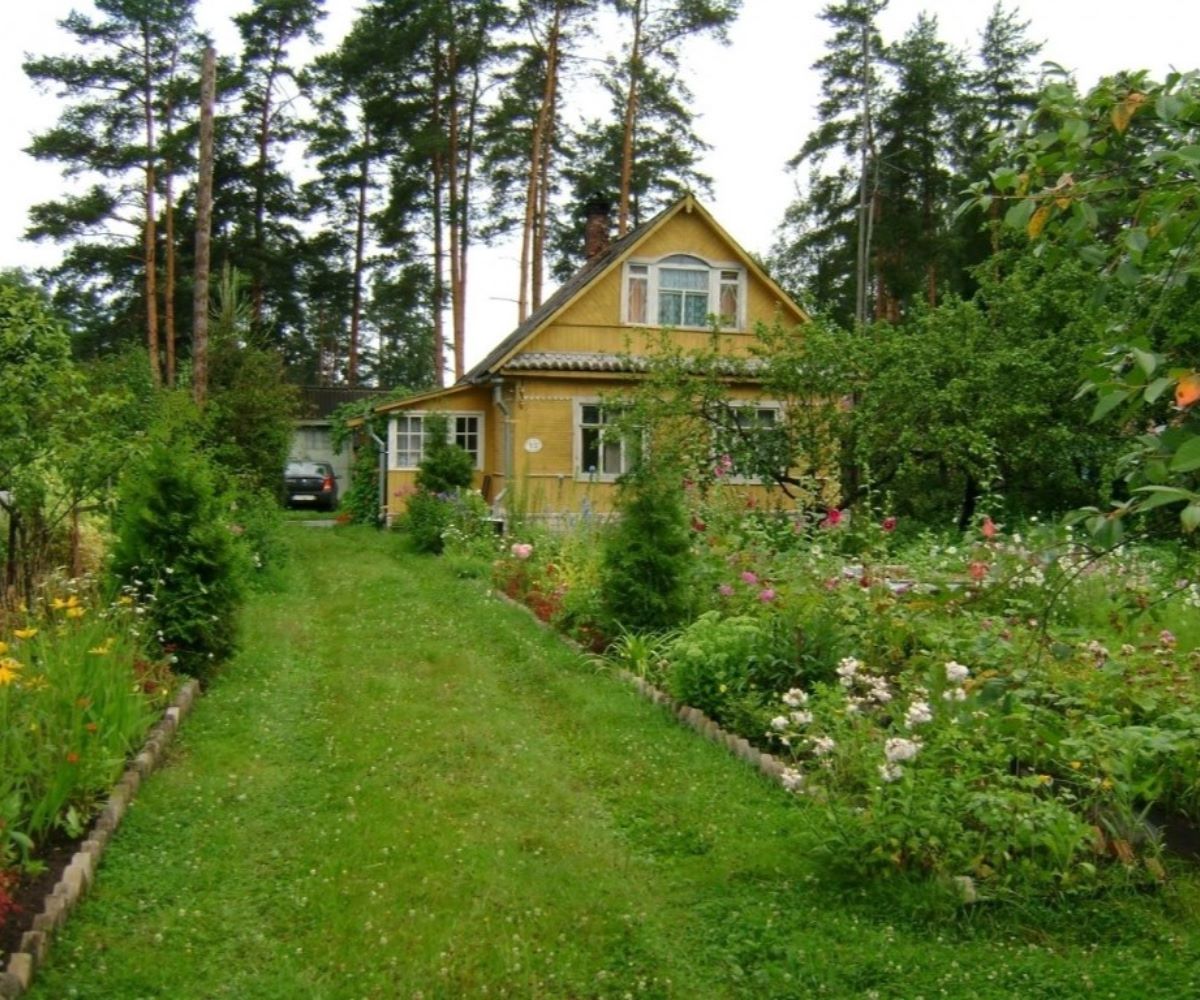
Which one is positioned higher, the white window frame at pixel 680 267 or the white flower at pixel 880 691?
the white window frame at pixel 680 267

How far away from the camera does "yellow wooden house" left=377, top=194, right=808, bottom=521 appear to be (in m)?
18.8

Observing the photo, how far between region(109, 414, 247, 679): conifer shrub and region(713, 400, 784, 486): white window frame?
6946 mm

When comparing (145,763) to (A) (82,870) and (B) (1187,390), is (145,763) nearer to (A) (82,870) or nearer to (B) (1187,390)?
(A) (82,870)

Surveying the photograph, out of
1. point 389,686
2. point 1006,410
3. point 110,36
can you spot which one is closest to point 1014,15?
point 1006,410

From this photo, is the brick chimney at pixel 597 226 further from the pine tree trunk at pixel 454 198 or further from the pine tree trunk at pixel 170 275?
the pine tree trunk at pixel 170 275

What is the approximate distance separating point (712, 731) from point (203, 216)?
1215cm

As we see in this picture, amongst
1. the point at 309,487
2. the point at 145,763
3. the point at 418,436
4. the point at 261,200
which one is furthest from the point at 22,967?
the point at 261,200

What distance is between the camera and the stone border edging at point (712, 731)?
18.4ft

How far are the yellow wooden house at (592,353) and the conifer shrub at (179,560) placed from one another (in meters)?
10.5

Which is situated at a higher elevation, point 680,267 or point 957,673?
point 680,267

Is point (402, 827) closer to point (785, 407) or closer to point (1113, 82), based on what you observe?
point (1113, 82)

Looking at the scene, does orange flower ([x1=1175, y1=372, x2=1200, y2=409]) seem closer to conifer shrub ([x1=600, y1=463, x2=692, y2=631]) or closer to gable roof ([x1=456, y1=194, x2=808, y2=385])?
conifer shrub ([x1=600, y1=463, x2=692, y2=631])

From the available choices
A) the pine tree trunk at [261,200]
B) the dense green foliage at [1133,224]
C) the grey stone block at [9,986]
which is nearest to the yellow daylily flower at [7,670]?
the grey stone block at [9,986]

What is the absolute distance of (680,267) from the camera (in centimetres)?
1967
